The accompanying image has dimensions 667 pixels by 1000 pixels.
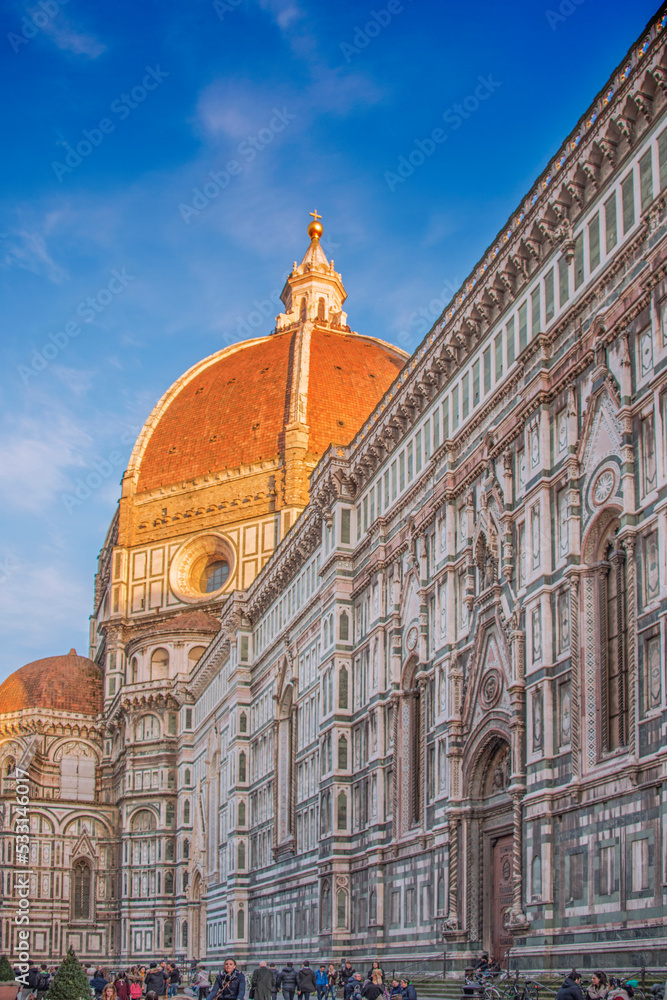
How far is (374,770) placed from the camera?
40.3 metres

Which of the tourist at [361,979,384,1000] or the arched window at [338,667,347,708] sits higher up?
the arched window at [338,667,347,708]

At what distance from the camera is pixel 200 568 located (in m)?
91.3

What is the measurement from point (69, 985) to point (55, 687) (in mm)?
69340

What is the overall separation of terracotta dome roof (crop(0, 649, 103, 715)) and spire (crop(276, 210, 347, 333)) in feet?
111

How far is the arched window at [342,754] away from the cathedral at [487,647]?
5cm

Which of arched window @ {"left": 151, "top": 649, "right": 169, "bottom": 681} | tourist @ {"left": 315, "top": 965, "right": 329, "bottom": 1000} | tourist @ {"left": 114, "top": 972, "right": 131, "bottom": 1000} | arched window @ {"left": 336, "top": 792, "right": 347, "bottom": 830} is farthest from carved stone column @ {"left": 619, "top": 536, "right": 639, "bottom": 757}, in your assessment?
arched window @ {"left": 151, "top": 649, "right": 169, "bottom": 681}

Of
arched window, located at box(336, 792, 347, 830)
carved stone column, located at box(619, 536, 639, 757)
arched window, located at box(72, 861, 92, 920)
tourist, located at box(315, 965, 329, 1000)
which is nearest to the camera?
carved stone column, located at box(619, 536, 639, 757)

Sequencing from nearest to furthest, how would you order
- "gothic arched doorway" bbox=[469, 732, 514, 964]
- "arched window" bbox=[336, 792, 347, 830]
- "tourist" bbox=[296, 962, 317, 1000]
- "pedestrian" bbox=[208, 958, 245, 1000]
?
1. "pedestrian" bbox=[208, 958, 245, 1000]
2. "gothic arched doorway" bbox=[469, 732, 514, 964]
3. "tourist" bbox=[296, 962, 317, 1000]
4. "arched window" bbox=[336, 792, 347, 830]

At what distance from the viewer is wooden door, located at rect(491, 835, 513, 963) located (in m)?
30.8

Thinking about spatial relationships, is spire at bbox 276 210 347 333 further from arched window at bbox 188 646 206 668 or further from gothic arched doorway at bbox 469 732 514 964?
gothic arched doorway at bbox 469 732 514 964

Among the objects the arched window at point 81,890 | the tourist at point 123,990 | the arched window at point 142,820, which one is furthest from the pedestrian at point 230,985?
the arched window at point 81,890

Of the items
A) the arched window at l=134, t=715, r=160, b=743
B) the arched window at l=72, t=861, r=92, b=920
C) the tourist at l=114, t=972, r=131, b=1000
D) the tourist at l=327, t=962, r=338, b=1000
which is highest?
the arched window at l=134, t=715, r=160, b=743

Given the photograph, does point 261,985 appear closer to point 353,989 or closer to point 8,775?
point 353,989

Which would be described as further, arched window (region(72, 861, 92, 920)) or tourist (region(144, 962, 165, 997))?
arched window (region(72, 861, 92, 920))
